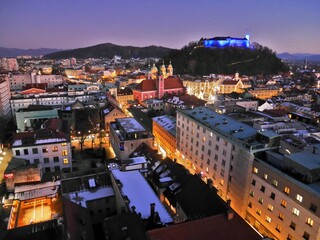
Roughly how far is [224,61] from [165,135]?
5486 inches

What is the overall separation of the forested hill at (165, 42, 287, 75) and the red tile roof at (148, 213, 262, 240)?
154764mm

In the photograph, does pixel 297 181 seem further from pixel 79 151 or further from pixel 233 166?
pixel 79 151

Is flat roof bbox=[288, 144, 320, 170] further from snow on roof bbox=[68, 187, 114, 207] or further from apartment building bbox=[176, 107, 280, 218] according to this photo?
snow on roof bbox=[68, 187, 114, 207]

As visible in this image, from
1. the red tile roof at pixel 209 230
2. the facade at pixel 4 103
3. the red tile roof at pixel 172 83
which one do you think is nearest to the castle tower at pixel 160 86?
the red tile roof at pixel 172 83

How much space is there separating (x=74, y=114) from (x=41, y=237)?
4805cm

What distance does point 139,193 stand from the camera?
2942 centimetres

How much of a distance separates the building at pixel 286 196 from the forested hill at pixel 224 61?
145082mm

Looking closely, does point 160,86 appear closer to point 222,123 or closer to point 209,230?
point 222,123

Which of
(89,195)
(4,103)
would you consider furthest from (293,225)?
(4,103)

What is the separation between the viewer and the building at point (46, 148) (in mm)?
43188

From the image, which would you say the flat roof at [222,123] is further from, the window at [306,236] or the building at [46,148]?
the building at [46,148]

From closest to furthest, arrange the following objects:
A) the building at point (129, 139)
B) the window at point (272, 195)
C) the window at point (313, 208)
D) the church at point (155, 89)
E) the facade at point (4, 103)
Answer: the window at point (313, 208)
the window at point (272, 195)
the building at point (129, 139)
the facade at point (4, 103)
the church at point (155, 89)

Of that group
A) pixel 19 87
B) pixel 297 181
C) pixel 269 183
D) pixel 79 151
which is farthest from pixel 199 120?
pixel 19 87

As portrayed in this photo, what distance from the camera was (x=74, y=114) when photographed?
67188mm
